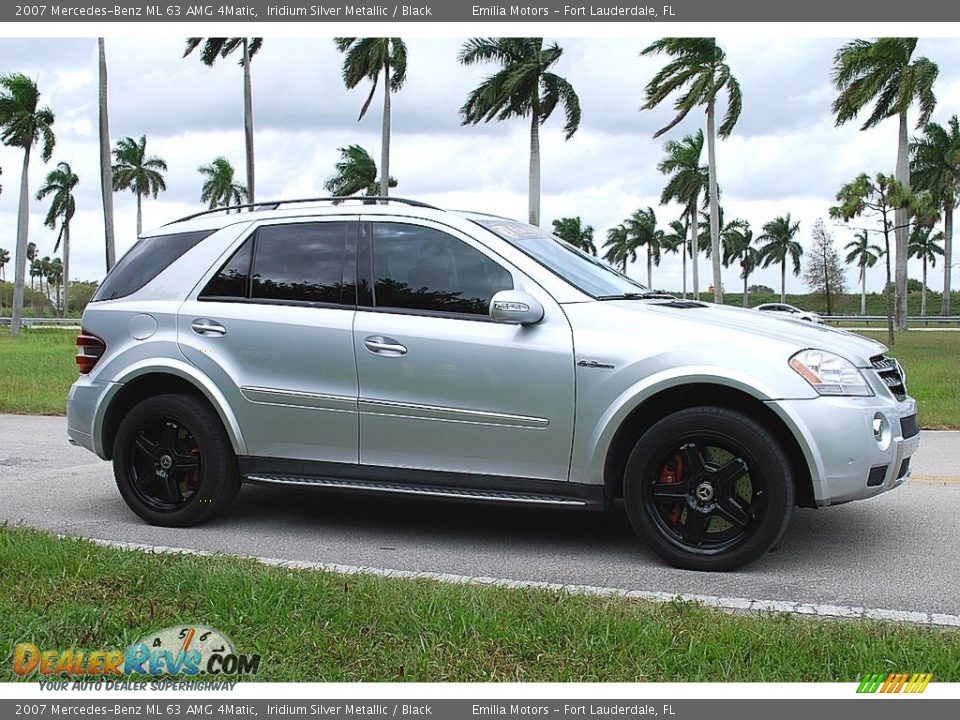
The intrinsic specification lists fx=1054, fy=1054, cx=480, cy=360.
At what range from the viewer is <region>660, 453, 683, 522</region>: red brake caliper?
17.2 ft

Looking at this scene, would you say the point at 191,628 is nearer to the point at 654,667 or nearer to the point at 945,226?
the point at 654,667

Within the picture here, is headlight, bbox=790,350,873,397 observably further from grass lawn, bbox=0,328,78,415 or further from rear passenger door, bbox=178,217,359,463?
grass lawn, bbox=0,328,78,415

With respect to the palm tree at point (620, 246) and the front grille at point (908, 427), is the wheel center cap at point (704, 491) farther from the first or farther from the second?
the palm tree at point (620, 246)

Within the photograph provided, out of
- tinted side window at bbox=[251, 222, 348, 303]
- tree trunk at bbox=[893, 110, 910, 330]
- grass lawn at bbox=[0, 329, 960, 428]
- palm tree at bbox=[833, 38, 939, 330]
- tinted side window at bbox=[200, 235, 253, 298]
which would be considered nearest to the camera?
tinted side window at bbox=[251, 222, 348, 303]

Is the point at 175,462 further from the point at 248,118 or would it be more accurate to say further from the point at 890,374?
the point at 248,118

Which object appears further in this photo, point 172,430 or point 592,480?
point 172,430

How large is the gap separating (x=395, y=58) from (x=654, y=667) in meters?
37.7

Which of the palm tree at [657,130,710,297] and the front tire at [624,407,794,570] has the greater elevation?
the palm tree at [657,130,710,297]

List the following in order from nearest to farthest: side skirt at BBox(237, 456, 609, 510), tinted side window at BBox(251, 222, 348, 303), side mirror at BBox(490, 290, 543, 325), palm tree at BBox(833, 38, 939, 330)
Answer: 1. side mirror at BBox(490, 290, 543, 325)
2. side skirt at BBox(237, 456, 609, 510)
3. tinted side window at BBox(251, 222, 348, 303)
4. palm tree at BBox(833, 38, 939, 330)

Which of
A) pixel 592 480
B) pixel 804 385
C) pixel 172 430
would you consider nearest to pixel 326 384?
pixel 172 430

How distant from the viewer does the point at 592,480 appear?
17.8 feet

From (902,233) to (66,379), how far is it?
32274 millimetres

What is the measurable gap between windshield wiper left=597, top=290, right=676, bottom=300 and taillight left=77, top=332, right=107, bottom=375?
3.17m

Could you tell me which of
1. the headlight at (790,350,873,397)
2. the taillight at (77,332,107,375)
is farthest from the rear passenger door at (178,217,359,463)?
the headlight at (790,350,873,397)
